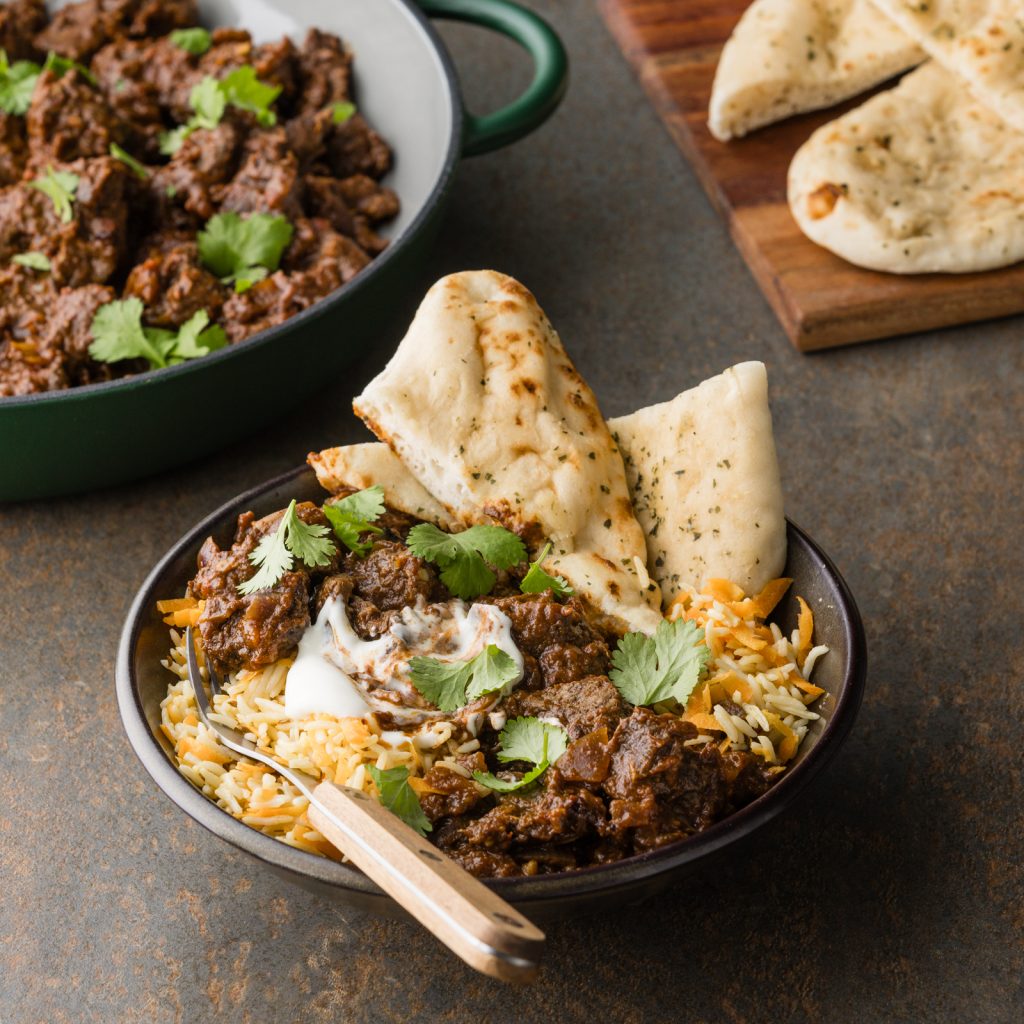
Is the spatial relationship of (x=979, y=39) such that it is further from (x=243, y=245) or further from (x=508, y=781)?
(x=508, y=781)

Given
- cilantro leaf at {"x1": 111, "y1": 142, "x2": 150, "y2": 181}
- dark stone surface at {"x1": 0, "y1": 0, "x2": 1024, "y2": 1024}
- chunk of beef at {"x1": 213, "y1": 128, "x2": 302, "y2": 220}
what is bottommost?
dark stone surface at {"x1": 0, "y1": 0, "x2": 1024, "y2": 1024}

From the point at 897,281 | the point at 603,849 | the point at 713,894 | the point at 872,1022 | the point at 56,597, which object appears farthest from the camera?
the point at 897,281

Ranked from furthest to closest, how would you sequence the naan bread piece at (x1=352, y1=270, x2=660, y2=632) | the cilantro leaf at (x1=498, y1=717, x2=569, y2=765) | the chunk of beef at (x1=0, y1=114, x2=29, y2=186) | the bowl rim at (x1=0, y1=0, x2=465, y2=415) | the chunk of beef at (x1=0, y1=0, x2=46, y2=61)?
the chunk of beef at (x1=0, y1=0, x2=46, y2=61), the chunk of beef at (x1=0, y1=114, x2=29, y2=186), the bowl rim at (x1=0, y1=0, x2=465, y2=415), the naan bread piece at (x1=352, y1=270, x2=660, y2=632), the cilantro leaf at (x1=498, y1=717, x2=569, y2=765)

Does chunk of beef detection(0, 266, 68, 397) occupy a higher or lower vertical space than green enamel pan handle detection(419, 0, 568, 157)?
lower

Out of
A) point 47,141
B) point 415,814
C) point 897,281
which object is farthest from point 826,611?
point 47,141

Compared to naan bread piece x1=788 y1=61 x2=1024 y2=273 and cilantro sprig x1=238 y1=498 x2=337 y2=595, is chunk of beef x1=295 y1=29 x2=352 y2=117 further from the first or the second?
cilantro sprig x1=238 y1=498 x2=337 y2=595

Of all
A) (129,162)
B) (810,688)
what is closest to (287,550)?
(810,688)

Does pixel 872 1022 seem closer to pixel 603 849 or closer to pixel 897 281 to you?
pixel 603 849

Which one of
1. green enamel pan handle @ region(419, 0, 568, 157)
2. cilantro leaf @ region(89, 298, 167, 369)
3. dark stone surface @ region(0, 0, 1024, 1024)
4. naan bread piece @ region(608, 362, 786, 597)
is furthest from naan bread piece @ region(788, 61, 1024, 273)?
cilantro leaf @ region(89, 298, 167, 369)
